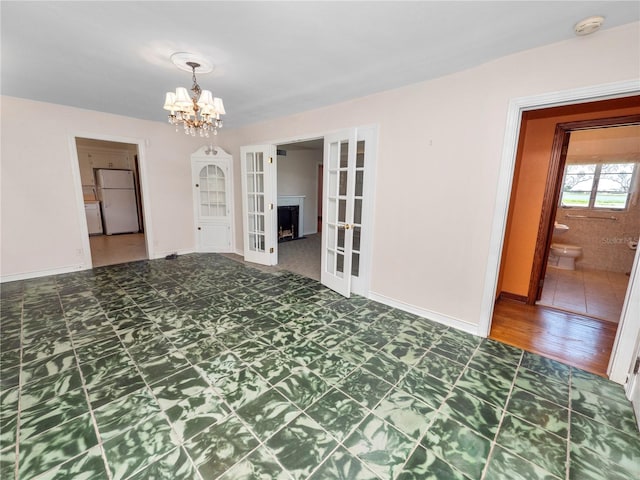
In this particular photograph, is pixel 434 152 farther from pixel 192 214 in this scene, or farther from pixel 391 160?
pixel 192 214

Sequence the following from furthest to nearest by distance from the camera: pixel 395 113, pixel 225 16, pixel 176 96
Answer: pixel 395 113
pixel 176 96
pixel 225 16

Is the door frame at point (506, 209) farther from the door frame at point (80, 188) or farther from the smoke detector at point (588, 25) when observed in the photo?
the door frame at point (80, 188)

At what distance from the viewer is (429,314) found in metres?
2.97

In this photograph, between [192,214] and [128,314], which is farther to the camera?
[192,214]

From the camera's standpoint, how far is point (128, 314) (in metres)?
2.92

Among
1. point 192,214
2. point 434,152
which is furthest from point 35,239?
point 434,152

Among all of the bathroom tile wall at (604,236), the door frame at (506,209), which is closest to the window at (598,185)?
the bathroom tile wall at (604,236)

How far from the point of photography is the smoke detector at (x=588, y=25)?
1732 mm

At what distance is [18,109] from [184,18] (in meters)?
3.62

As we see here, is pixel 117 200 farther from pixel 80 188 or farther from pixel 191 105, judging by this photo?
pixel 191 105

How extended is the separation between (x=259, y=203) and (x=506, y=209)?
3770 mm

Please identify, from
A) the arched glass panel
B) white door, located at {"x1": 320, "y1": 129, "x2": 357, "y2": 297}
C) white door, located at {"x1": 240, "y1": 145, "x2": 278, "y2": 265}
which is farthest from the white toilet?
the arched glass panel

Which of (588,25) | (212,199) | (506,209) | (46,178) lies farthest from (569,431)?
(46,178)

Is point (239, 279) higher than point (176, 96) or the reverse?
the reverse
